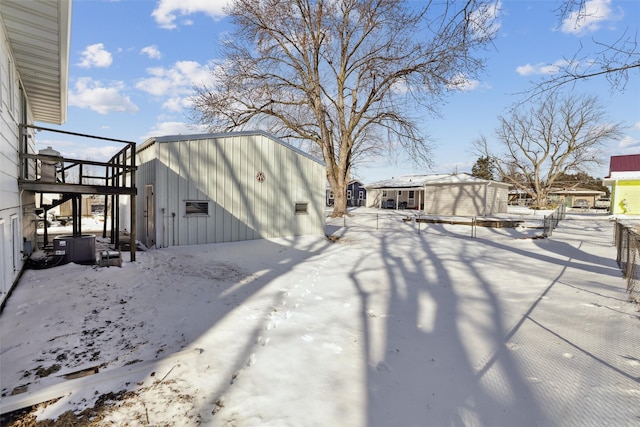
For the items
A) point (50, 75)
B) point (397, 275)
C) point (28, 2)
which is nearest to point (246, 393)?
point (397, 275)

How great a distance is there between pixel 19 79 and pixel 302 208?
8818 millimetres

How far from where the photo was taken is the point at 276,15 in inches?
715

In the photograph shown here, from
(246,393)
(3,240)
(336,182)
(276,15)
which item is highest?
(276,15)

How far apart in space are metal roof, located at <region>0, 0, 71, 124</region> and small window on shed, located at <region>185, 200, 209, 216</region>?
4119 mm

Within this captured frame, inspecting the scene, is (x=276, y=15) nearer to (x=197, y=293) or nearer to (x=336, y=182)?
(x=336, y=182)

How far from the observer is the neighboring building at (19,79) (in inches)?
183

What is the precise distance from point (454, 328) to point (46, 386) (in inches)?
179

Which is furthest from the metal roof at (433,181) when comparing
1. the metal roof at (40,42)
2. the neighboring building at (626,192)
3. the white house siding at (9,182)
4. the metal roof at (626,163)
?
the white house siding at (9,182)

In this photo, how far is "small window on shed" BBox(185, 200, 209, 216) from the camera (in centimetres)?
1001

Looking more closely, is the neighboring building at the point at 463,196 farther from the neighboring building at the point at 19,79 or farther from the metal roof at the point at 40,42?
the neighboring building at the point at 19,79

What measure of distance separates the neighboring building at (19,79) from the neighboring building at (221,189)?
9.48 feet

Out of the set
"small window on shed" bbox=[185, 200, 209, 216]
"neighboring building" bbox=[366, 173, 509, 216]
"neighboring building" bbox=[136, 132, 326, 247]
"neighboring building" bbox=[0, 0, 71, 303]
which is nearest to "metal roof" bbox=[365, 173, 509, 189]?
"neighboring building" bbox=[366, 173, 509, 216]

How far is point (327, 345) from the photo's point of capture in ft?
12.7

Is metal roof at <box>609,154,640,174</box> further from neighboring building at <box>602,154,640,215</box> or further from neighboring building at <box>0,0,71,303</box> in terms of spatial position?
neighboring building at <box>0,0,71,303</box>
